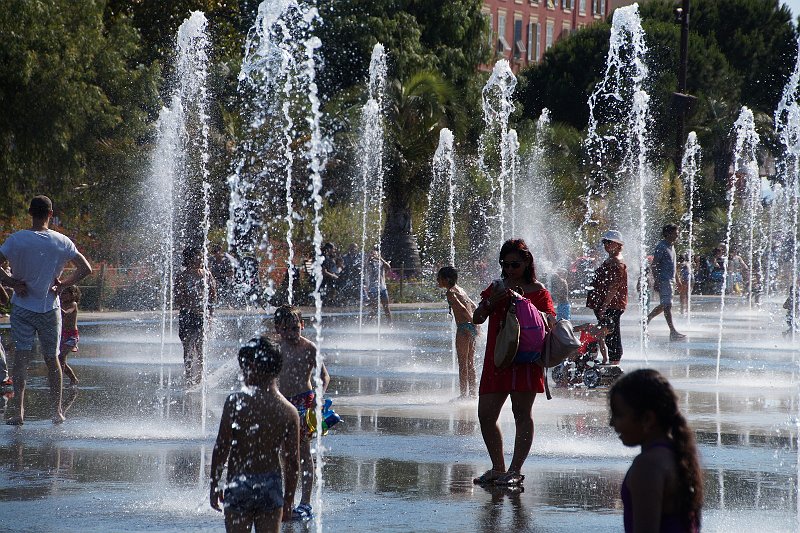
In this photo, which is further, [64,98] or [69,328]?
[64,98]

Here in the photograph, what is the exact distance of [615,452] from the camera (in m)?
9.35

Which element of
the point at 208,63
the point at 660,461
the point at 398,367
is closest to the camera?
the point at 660,461

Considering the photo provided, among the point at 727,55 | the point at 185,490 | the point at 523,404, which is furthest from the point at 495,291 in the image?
the point at 727,55

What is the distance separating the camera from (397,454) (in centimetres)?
916

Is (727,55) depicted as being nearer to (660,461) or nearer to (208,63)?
(208,63)

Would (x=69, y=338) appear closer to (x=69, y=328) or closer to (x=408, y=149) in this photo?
(x=69, y=328)

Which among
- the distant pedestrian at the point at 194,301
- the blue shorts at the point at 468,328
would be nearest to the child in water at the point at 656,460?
the blue shorts at the point at 468,328

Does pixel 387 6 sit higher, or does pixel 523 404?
pixel 387 6

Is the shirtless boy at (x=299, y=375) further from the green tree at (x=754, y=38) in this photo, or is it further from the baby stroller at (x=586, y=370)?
the green tree at (x=754, y=38)

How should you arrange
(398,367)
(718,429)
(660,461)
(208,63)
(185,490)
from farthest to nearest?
(208,63)
(398,367)
(718,429)
(185,490)
(660,461)

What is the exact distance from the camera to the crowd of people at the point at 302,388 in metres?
3.54

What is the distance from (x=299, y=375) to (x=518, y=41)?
3171 inches

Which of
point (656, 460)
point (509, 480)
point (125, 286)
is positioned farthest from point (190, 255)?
point (125, 286)

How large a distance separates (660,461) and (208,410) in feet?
27.3
